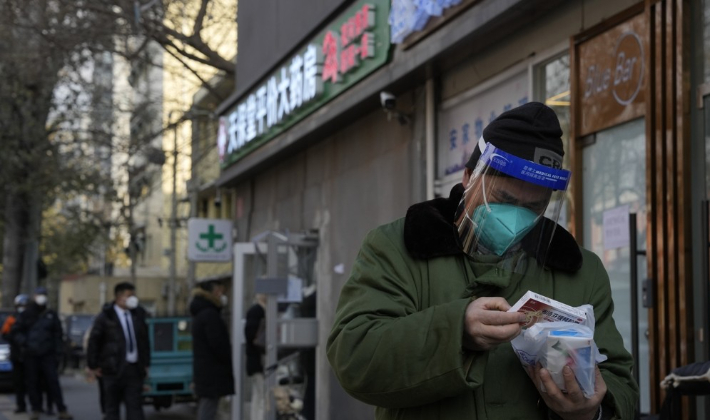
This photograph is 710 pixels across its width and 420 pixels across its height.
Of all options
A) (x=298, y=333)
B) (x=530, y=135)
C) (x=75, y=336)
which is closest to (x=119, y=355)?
(x=298, y=333)

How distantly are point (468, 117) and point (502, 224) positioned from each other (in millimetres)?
8006

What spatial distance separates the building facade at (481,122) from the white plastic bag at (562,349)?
142 inches

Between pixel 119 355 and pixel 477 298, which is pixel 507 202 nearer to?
pixel 477 298

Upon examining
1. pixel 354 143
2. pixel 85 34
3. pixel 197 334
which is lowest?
pixel 197 334

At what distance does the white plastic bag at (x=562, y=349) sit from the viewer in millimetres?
2408

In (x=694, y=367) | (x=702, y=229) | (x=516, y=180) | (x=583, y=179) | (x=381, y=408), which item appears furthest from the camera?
(x=583, y=179)

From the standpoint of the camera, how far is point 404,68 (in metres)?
10.8

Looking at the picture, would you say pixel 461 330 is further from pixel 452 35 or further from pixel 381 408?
pixel 452 35

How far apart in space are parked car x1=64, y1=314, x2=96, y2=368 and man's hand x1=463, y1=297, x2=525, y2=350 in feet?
110

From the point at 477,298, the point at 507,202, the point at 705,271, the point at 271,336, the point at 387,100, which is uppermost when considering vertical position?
the point at 387,100

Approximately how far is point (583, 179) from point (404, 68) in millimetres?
3075

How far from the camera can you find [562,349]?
2.41 m

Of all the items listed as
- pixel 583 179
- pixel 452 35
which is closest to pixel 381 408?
pixel 583 179

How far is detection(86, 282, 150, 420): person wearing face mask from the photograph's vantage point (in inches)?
478
